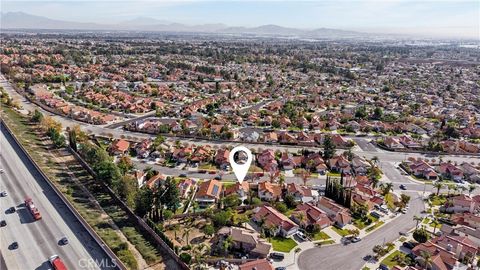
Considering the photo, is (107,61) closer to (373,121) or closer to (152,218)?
(373,121)

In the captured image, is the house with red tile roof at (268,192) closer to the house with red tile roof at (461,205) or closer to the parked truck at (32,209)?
the house with red tile roof at (461,205)

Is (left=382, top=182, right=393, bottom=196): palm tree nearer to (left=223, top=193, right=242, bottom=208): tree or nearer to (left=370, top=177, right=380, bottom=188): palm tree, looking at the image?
(left=370, top=177, right=380, bottom=188): palm tree

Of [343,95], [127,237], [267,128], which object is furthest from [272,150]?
[343,95]

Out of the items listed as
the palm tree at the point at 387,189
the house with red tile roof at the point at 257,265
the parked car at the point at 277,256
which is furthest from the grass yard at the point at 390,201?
the house with red tile roof at the point at 257,265

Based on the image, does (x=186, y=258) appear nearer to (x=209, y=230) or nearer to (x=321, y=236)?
(x=209, y=230)

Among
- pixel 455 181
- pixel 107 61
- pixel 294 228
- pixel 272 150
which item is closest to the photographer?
pixel 294 228

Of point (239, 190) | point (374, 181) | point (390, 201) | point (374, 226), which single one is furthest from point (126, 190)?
point (374, 181)

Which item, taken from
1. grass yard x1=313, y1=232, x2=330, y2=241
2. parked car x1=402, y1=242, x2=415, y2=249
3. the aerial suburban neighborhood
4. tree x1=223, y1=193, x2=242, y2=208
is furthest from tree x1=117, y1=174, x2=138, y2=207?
parked car x1=402, y1=242, x2=415, y2=249
